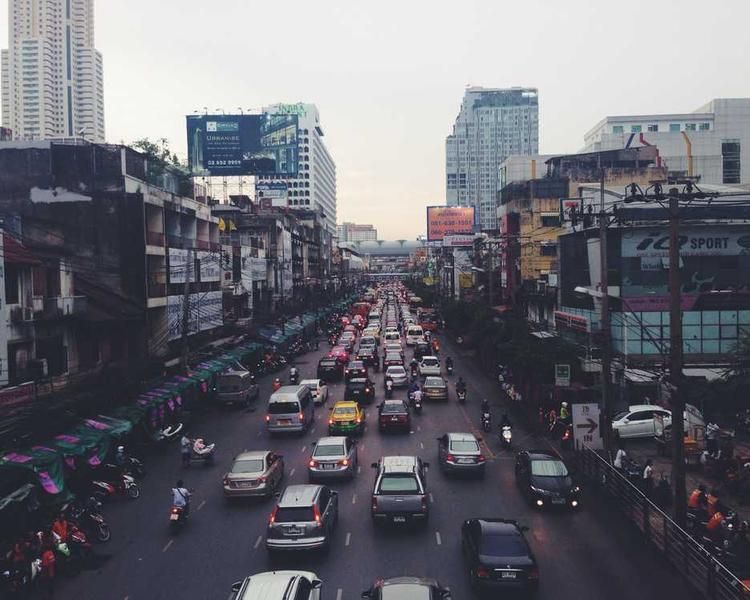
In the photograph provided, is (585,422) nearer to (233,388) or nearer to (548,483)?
(548,483)

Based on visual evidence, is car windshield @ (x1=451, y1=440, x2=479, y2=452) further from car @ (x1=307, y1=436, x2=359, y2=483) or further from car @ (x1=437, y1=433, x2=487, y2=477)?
car @ (x1=307, y1=436, x2=359, y2=483)

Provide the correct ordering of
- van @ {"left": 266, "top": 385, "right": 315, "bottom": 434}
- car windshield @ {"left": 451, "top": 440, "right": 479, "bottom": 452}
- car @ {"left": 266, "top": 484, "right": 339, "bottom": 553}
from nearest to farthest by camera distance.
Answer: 1. car @ {"left": 266, "top": 484, "right": 339, "bottom": 553}
2. car windshield @ {"left": 451, "top": 440, "right": 479, "bottom": 452}
3. van @ {"left": 266, "top": 385, "right": 315, "bottom": 434}

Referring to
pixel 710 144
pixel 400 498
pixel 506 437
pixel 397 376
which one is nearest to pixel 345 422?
pixel 506 437

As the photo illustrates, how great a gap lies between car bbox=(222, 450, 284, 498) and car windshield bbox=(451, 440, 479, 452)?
6.13 meters

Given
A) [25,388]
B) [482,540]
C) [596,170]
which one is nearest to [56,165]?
[25,388]

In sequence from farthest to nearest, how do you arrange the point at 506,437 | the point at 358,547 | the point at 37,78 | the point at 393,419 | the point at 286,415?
the point at 37,78 < the point at 393,419 < the point at 286,415 < the point at 506,437 < the point at 358,547

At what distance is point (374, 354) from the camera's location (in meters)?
54.1

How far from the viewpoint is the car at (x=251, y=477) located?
20734 millimetres

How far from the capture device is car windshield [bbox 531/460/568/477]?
66.7 feet

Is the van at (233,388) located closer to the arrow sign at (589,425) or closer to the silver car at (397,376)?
the silver car at (397,376)

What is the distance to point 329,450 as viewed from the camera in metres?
23.1

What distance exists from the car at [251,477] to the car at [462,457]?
19.2 feet

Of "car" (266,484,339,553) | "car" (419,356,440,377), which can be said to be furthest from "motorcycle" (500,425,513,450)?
"car" (419,356,440,377)

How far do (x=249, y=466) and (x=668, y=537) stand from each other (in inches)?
467
